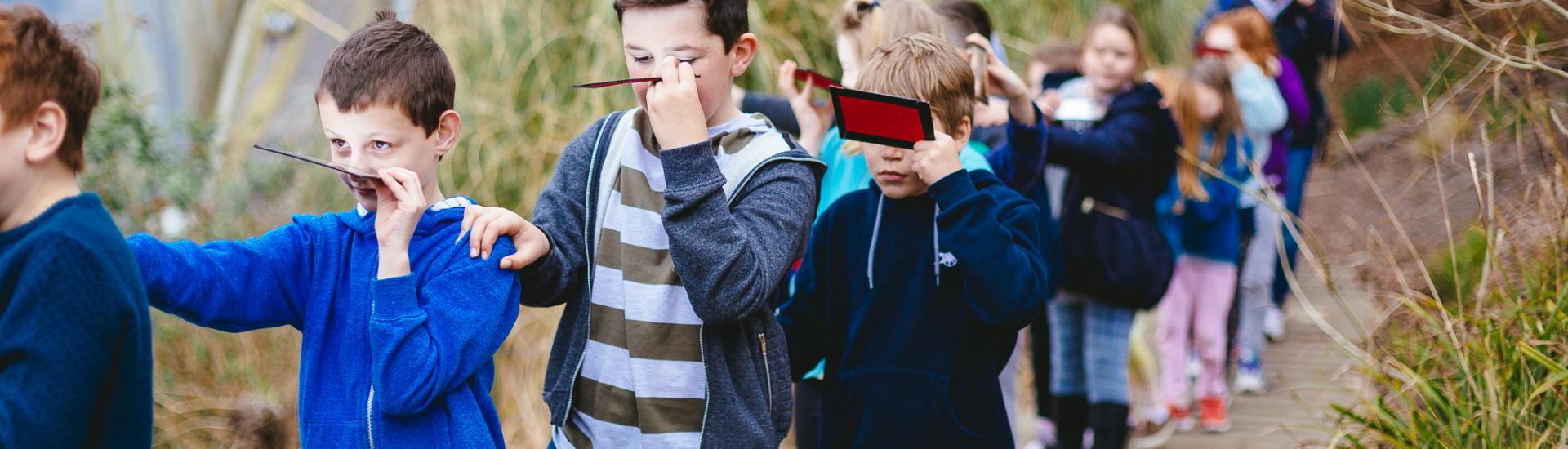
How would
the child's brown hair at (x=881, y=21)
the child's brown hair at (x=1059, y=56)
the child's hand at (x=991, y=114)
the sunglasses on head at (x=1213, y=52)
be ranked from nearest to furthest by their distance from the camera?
the child's brown hair at (x=881, y=21) → the child's hand at (x=991, y=114) → the child's brown hair at (x=1059, y=56) → the sunglasses on head at (x=1213, y=52)

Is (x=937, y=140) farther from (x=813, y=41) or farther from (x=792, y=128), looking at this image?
(x=813, y=41)

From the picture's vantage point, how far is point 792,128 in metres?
3.65

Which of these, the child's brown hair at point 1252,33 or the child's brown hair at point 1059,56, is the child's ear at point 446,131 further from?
the child's brown hair at point 1252,33

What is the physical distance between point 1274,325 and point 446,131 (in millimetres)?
5391

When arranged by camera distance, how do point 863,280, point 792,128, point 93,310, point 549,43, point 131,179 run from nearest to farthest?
point 93,310
point 863,280
point 792,128
point 131,179
point 549,43

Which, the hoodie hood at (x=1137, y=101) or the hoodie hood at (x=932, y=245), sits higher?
the hoodie hood at (x=1137, y=101)

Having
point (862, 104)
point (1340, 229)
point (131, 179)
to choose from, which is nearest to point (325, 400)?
point (862, 104)

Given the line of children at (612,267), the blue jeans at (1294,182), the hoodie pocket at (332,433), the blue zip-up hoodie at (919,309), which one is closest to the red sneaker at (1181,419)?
the blue jeans at (1294,182)

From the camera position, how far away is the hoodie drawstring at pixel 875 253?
256 centimetres

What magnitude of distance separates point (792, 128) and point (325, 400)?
6.19ft

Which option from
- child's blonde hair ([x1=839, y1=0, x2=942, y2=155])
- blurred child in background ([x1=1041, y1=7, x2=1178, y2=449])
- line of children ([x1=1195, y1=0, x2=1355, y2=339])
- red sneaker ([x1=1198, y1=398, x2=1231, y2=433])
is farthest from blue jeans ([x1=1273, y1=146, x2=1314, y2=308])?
child's blonde hair ([x1=839, y1=0, x2=942, y2=155])

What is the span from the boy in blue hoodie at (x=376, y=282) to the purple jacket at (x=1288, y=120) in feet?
13.9

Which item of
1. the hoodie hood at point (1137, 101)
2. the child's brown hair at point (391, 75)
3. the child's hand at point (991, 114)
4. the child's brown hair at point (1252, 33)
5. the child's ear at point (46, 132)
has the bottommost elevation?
the child's ear at point (46, 132)

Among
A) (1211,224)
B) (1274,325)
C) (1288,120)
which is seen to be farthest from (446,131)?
(1274,325)
